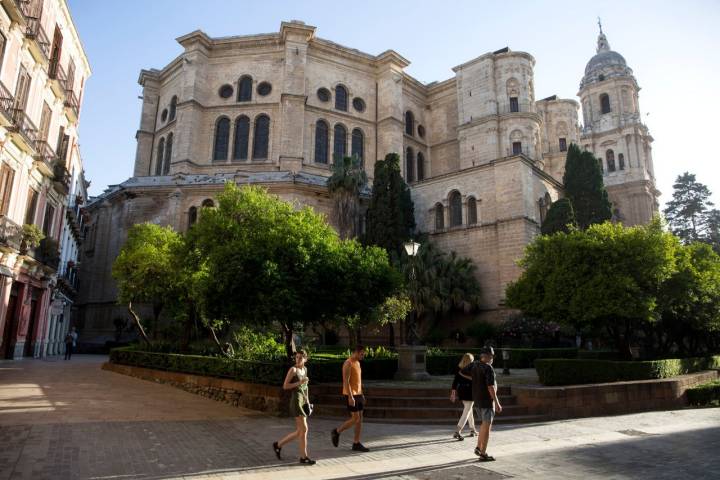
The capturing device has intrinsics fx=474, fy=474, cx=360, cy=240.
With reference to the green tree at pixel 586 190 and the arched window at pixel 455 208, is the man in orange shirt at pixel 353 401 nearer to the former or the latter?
the arched window at pixel 455 208

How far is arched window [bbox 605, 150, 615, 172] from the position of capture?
47500mm

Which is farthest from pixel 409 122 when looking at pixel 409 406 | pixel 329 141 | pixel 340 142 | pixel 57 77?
pixel 409 406

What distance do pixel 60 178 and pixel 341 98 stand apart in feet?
78.7

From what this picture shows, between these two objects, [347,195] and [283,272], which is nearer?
[283,272]

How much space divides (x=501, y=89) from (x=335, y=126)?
556 inches

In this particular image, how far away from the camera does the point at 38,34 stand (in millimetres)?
17562

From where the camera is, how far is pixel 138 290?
21.0m

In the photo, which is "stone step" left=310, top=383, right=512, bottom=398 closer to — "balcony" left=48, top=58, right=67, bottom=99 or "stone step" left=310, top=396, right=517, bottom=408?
"stone step" left=310, top=396, right=517, bottom=408

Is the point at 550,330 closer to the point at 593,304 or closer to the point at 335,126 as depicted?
the point at 593,304

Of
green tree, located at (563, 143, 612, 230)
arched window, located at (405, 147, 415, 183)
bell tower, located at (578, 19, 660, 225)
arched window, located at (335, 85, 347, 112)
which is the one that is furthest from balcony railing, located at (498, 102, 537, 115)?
bell tower, located at (578, 19, 660, 225)

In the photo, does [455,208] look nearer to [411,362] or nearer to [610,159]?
[411,362]

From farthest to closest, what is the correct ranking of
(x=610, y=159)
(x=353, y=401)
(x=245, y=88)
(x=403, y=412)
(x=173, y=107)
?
1. (x=610, y=159)
2. (x=173, y=107)
3. (x=245, y=88)
4. (x=403, y=412)
5. (x=353, y=401)

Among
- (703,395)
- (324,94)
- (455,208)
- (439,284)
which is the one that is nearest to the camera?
(703,395)

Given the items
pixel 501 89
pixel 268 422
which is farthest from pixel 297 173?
pixel 268 422
